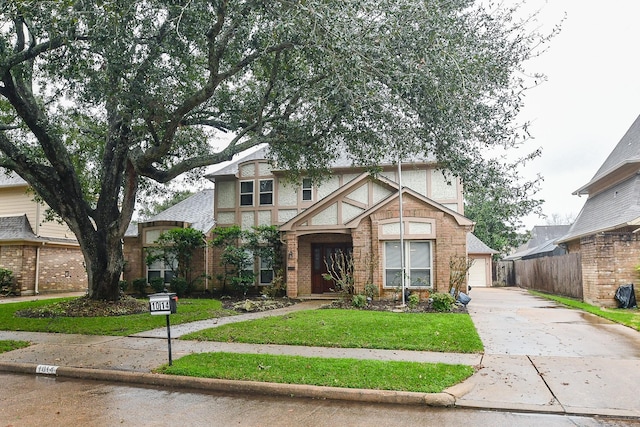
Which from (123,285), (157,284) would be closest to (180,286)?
(157,284)

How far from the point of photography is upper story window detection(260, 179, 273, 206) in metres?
20.8

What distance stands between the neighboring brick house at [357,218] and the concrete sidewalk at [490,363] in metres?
4.84

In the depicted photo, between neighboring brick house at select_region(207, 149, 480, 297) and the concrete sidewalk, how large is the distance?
15.9ft

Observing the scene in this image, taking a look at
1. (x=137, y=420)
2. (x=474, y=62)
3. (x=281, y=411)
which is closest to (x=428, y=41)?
(x=474, y=62)

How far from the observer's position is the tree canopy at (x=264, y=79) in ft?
27.5

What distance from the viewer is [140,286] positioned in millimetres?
20828

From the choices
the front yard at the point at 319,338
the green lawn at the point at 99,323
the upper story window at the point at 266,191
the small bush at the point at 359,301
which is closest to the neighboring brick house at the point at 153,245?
the upper story window at the point at 266,191

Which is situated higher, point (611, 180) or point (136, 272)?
point (611, 180)

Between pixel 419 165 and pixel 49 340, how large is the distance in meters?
14.0

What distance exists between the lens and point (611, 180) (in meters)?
19.3

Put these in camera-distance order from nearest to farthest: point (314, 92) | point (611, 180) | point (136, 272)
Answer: point (314, 92) < point (611, 180) < point (136, 272)

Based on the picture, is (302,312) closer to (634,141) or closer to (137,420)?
(137,420)

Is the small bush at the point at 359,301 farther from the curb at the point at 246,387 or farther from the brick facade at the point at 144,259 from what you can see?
the curb at the point at 246,387

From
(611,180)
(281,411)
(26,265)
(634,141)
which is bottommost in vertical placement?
(281,411)
